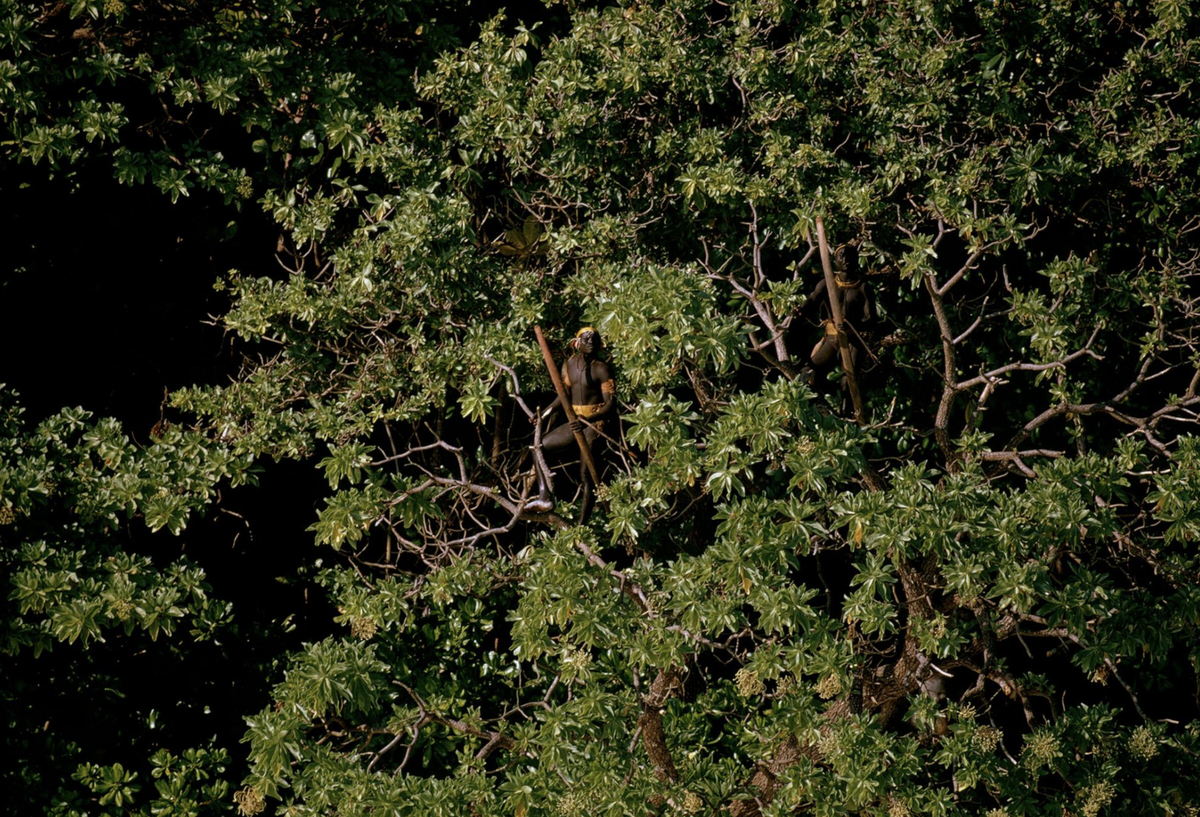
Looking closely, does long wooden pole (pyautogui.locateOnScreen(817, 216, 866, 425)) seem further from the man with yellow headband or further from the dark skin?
the man with yellow headband

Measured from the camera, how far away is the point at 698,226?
6.59 meters

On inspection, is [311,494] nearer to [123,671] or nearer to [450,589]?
[123,671]

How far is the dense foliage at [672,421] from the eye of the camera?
4492mm

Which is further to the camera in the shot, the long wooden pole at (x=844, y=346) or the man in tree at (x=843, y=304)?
the man in tree at (x=843, y=304)

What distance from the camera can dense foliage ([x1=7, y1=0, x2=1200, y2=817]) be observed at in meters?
4.49

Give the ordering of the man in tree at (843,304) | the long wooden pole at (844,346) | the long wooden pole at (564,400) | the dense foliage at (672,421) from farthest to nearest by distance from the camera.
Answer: the man in tree at (843,304) < the long wooden pole at (844,346) < the long wooden pole at (564,400) < the dense foliage at (672,421)

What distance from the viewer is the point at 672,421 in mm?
4305

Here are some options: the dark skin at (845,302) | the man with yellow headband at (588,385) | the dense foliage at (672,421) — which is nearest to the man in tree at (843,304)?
the dark skin at (845,302)

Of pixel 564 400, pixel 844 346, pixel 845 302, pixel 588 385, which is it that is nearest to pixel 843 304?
pixel 845 302

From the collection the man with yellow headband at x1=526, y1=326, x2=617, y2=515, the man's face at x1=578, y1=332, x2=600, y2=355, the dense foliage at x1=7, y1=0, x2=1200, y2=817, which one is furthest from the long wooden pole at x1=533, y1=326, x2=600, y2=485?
the dense foliage at x1=7, y1=0, x2=1200, y2=817

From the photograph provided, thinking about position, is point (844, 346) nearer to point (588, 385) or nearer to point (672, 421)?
point (588, 385)

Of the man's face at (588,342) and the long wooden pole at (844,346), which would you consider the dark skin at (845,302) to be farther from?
the man's face at (588,342)

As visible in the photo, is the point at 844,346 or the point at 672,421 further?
the point at 844,346

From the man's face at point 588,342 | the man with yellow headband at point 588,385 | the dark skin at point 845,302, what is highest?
the man's face at point 588,342
